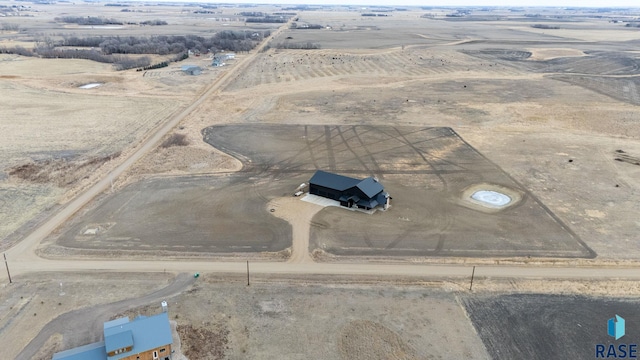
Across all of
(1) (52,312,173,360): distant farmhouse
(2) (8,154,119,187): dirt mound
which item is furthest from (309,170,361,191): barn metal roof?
(2) (8,154,119,187): dirt mound

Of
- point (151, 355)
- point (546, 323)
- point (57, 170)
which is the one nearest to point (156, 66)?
point (57, 170)

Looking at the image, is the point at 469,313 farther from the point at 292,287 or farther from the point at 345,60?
the point at 345,60

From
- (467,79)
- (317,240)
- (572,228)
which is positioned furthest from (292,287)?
(467,79)

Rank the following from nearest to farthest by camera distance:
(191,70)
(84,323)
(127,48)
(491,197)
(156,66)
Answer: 1. (84,323)
2. (491,197)
3. (191,70)
4. (156,66)
5. (127,48)

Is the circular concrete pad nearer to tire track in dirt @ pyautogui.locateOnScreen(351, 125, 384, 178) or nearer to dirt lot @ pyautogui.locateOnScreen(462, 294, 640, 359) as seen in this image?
tire track in dirt @ pyautogui.locateOnScreen(351, 125, 384, 178)

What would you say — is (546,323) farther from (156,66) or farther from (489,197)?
(156,66)

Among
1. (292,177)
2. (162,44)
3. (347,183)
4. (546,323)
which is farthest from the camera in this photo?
(162,44)
